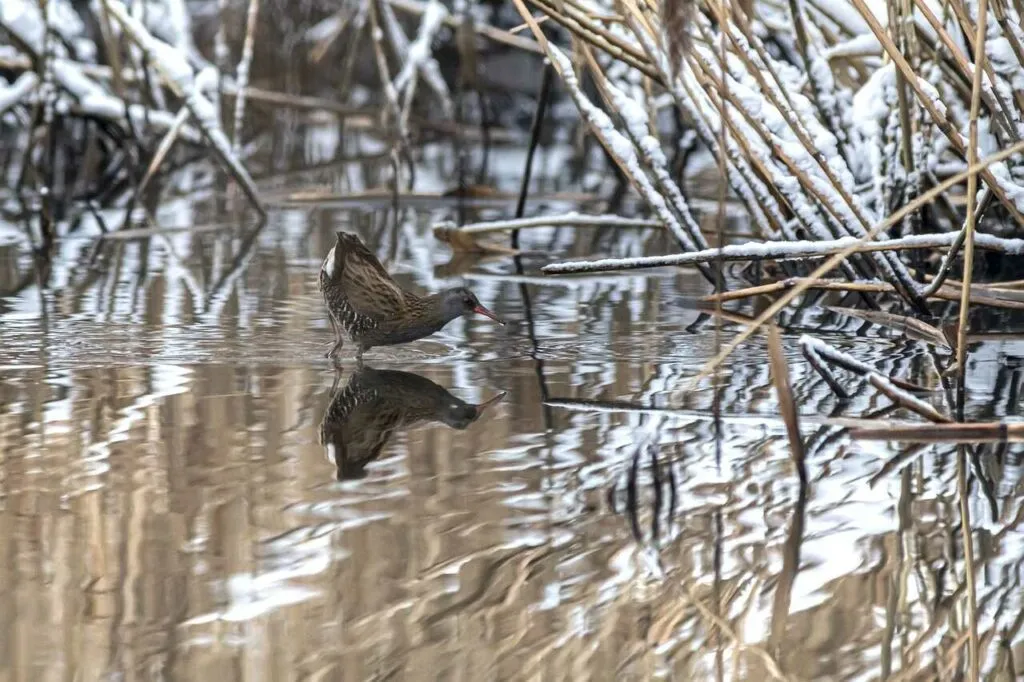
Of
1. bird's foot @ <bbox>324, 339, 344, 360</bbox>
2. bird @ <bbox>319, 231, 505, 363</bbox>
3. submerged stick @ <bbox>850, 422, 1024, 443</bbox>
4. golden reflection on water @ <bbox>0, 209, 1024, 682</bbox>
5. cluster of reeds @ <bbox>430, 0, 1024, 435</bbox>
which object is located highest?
cluster of reeds @ <bbox>430, 0, 1024, 435</bbox>

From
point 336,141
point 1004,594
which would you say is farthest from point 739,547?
point 336,141

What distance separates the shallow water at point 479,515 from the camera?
1.96 m

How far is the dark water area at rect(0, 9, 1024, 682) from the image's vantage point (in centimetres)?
196

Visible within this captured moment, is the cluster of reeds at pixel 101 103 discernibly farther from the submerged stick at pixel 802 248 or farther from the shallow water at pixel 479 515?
the submerged stick at pixel 802 248

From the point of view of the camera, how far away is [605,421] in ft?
9.95

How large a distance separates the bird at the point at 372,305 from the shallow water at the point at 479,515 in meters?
0.07

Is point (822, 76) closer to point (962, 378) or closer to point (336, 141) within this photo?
point (962, 378)

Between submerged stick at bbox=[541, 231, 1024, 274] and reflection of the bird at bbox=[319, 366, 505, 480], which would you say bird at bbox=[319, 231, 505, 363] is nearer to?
reflection of the bird at bbox=[319, 366, 505, 480]

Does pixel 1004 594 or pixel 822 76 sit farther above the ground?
pixel 822 76

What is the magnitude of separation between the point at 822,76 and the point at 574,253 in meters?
1.66

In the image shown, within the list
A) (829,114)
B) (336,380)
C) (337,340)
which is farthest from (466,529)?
(829,114)

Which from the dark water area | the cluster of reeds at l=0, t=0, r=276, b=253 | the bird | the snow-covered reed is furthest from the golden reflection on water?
the cluster of reeds at l=0, t=0, r=276, b=253

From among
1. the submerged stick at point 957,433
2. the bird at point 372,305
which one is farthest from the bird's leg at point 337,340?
the submerged stick at point 957,433

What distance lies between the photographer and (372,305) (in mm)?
3734
